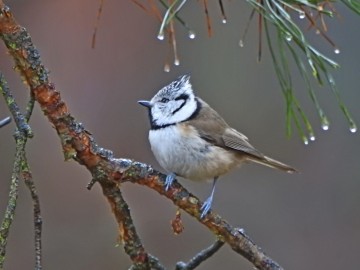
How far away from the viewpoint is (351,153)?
322cm

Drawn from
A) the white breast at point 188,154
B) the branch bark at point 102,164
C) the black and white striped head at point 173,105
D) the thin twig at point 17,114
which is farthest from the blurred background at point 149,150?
the thin twig at point 17,114

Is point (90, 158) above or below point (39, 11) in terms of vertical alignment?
below

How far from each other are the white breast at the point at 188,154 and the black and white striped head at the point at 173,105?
42 mm

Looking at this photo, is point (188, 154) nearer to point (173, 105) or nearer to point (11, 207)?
point (173, 105)

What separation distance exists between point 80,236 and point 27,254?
0.19 m

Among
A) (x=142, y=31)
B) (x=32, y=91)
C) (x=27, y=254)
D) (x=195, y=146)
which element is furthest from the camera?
(x=142, y=31)

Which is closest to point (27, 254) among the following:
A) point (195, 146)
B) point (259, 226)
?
point (259, 226)

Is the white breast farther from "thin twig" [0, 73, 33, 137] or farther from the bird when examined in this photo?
"thin twig" [0, 73, 33, 137]

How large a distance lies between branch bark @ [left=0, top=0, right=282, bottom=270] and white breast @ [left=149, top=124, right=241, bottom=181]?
0.65 meters

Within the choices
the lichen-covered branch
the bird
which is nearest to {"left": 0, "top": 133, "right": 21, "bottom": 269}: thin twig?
the lichen-covered branch

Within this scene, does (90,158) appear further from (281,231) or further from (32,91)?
(281,231)

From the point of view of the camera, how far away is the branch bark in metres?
1.00

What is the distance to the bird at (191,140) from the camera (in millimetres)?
1779

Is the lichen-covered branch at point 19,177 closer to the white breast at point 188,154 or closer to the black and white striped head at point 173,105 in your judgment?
the white breast at point 188,154
